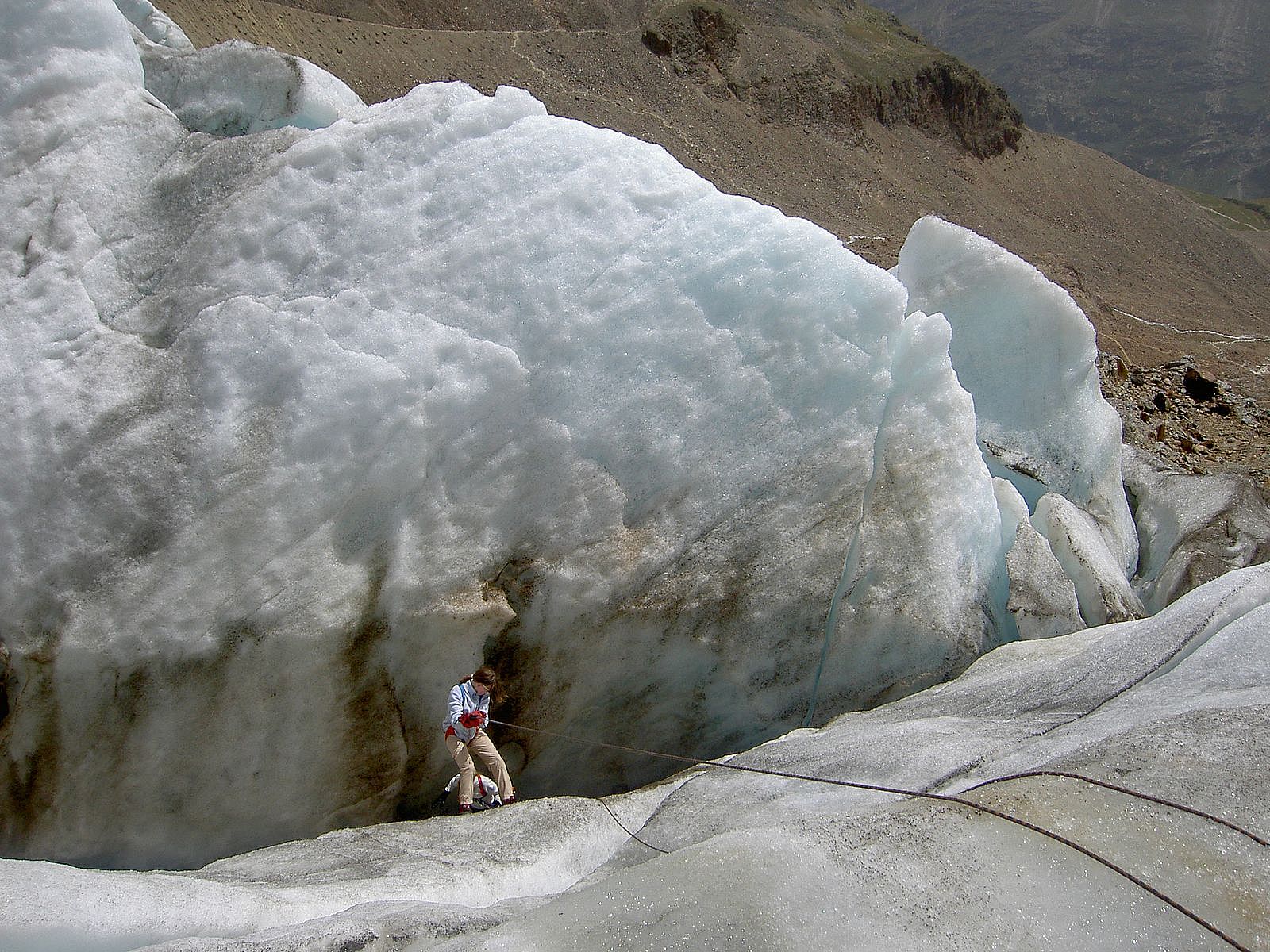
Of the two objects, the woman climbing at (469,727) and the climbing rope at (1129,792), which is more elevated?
the climbing rope at (1129,792)

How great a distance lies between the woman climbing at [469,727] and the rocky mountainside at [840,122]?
659 inches

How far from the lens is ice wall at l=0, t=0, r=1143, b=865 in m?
4.59

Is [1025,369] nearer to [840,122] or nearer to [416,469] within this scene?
[416,469]

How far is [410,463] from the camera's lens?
190 inches

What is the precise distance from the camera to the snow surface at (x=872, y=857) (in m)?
2.69

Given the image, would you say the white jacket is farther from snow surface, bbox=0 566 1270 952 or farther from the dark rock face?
the dark rock face

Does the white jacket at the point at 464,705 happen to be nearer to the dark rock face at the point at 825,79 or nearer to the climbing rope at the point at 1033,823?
the climbing rope at the point at 1033,823

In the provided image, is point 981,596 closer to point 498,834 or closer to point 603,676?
point 603,676

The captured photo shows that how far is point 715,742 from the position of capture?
5.27 metres

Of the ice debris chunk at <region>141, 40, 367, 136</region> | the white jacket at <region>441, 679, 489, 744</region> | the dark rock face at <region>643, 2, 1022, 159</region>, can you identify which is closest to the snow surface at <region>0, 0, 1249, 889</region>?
the white jacket at <region>441, 679, 489, 744</region>

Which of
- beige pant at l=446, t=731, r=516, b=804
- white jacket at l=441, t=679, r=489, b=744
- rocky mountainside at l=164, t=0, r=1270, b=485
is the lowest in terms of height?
rocky mountainside at l=164, t=0, r=1270, b=485

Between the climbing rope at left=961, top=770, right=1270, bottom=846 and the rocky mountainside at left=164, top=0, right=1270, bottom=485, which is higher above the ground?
the climbing rope at left=961, top=770, right=1270, bottom=846

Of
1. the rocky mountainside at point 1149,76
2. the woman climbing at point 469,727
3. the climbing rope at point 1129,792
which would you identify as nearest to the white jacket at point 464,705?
the woman climbing at point 469,727

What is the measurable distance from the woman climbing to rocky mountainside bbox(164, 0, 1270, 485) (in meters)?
16.7
